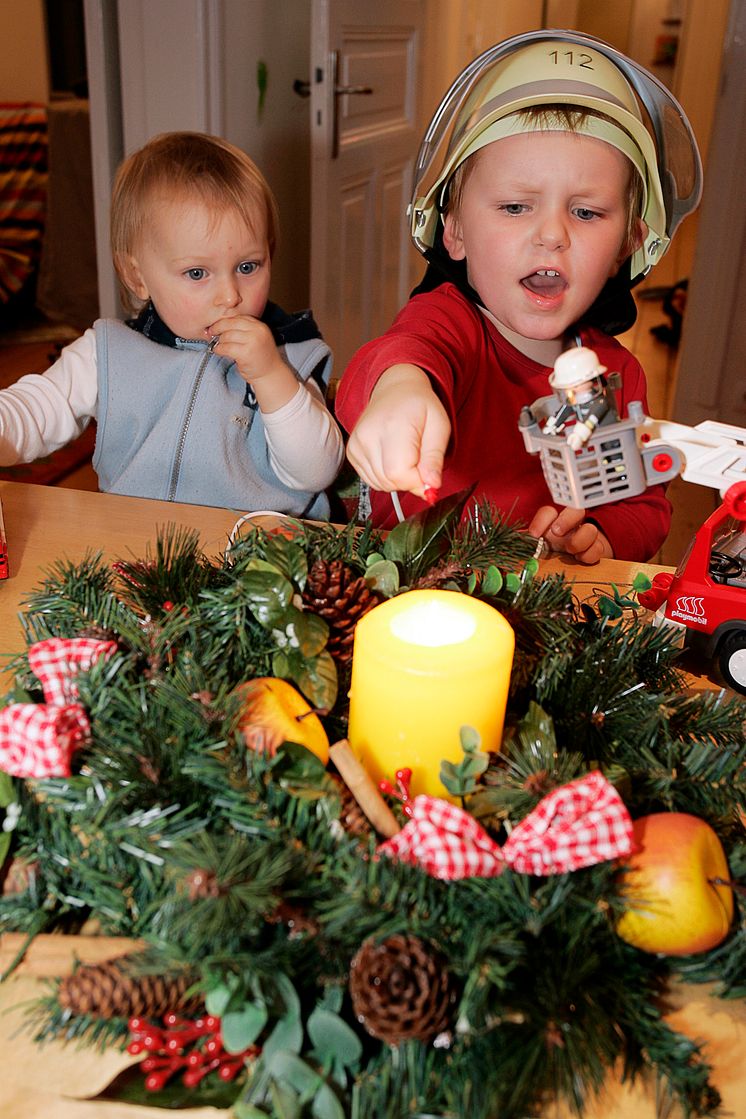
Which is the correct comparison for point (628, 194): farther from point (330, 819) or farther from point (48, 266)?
point (48, 266)

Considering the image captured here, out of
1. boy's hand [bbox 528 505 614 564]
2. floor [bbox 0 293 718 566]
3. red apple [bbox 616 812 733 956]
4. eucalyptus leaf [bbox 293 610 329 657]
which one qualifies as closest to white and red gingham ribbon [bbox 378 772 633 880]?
A: red apple [bbox 616 812 733 956]

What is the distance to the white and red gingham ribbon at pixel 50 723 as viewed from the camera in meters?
0.51

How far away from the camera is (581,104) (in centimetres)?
93

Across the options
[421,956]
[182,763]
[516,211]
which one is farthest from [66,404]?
[421,956]

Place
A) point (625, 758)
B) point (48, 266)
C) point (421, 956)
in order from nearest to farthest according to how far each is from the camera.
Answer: point (421, 956), point (625, 758), point (48, 266)

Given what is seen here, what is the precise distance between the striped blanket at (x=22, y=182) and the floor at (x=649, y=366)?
0.26m

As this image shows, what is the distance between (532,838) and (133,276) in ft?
3.77

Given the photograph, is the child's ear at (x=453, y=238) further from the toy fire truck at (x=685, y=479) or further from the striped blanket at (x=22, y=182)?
the striped blanket at (x=22, y=182)

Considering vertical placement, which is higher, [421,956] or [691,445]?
[691,445]

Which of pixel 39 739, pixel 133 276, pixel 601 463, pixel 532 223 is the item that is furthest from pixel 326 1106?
pixel 133 276

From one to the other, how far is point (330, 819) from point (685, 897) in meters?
0.18

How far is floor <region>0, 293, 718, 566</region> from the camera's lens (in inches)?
112

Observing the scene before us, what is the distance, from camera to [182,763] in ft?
1.68

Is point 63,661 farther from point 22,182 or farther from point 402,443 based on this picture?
point 22,182
